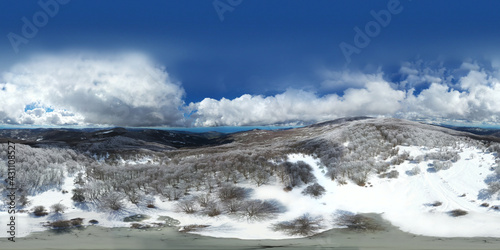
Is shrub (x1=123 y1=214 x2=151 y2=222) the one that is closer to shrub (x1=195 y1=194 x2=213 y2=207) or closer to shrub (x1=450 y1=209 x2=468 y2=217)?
shrub (x1=195 y1=194 x2=213 y2=207)

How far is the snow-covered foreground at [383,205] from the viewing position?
16.6 metres

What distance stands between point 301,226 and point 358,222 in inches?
173

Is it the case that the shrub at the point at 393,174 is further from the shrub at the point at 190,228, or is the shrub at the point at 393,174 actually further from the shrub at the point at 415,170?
the shrub at the point at 190,228

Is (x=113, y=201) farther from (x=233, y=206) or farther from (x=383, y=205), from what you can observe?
(x=383, y=205)

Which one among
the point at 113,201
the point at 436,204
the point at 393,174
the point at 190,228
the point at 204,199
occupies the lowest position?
the point at 190,228

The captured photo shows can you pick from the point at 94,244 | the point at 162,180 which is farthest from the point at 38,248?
the point at 162,180

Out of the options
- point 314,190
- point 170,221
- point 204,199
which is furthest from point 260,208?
point 170,221

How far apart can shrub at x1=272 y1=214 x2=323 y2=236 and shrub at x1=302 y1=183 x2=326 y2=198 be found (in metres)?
3.53

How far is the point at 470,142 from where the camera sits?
102ft

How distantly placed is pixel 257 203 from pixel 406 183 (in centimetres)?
1480

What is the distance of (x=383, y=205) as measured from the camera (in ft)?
67.2

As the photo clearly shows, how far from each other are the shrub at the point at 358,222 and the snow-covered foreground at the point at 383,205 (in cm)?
79

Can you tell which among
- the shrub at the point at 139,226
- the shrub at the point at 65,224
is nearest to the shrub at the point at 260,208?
the shrub at the point at 139,226

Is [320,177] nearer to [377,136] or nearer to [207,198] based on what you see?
[207,198]
